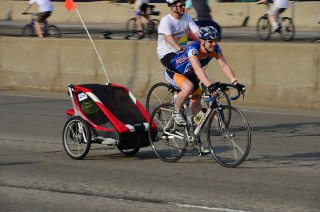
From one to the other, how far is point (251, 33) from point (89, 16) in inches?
407

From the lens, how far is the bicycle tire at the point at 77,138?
902cm

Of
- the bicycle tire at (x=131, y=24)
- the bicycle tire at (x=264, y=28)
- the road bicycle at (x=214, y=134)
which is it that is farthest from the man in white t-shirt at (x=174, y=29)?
the bicycle tire at (x=131, y=24)

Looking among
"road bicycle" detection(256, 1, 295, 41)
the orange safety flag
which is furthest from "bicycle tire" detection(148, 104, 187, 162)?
"road bicycle" detection(256, 1, 295, 41)

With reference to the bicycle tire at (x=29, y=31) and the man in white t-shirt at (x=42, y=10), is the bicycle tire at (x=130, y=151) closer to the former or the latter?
the man in white t-shirt at (x=42, y=10)

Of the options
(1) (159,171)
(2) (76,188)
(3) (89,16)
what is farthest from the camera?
(3) (89,16)

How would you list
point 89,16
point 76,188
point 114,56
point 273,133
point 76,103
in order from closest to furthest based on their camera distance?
point 76,188, point 76,103, point 273,133, point 114,56, point 89,16

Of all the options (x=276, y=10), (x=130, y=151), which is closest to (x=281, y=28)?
(x=276, y=10)

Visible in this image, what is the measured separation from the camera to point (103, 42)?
1638 cm

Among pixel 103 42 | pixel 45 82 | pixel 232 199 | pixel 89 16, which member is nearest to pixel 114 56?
pixel 103 42

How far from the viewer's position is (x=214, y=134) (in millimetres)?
8430

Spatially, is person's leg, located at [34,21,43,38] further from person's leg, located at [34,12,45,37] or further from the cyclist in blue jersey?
the cyclist in blue jersey

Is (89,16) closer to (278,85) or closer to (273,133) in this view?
(278,85)

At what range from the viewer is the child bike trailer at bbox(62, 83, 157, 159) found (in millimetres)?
8945

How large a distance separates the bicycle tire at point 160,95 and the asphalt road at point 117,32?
1240 centimetres
